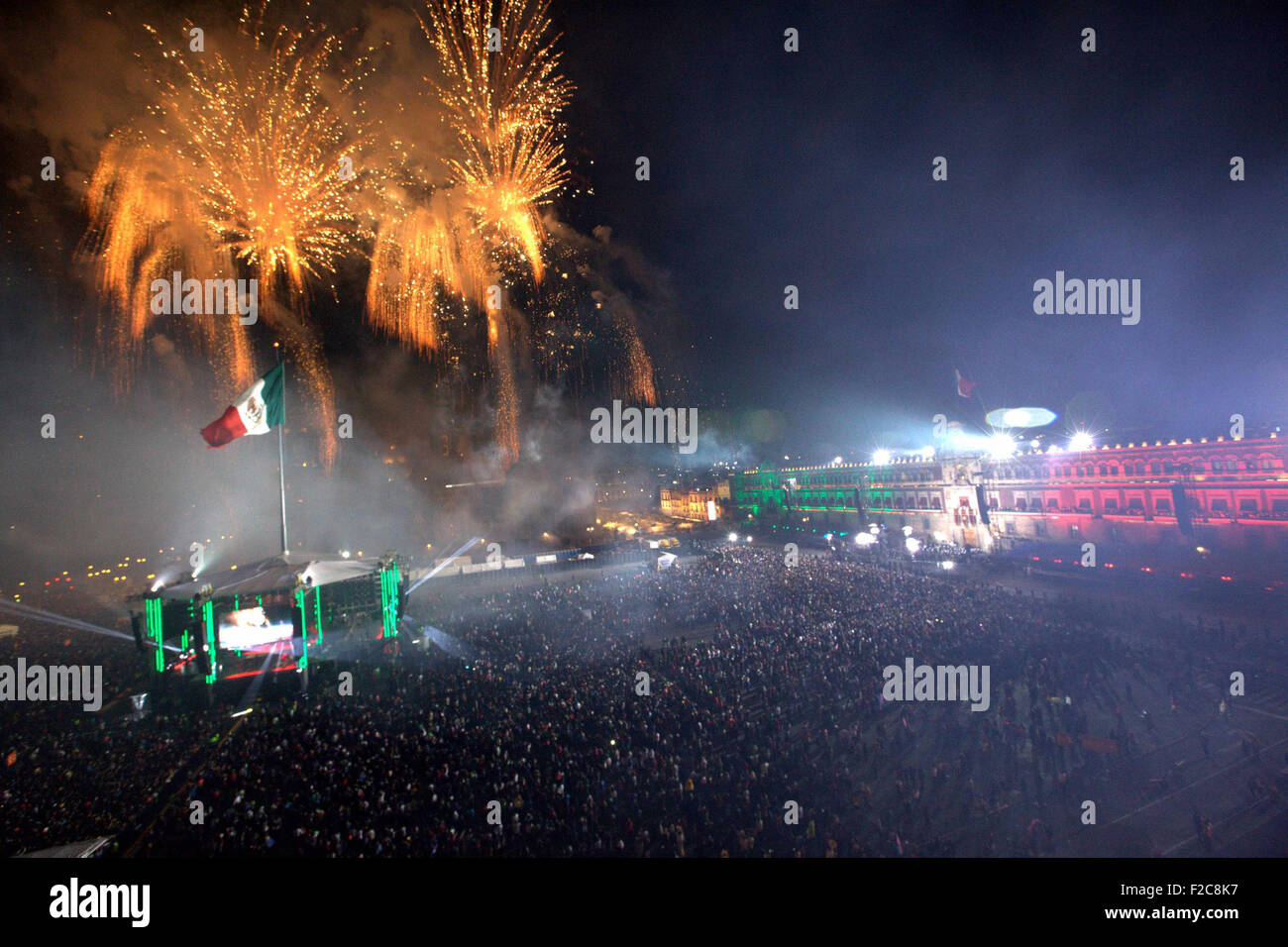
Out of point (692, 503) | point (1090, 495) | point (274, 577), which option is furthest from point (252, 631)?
point (692, 503)

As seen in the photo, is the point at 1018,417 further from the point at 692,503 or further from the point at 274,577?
the point at 274,577

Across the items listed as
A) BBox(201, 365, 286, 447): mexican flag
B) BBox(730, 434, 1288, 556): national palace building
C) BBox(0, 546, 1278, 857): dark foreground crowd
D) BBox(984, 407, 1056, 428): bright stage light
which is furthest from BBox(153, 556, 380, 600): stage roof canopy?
BBox(984, 407, 1056, 428): bright stage light

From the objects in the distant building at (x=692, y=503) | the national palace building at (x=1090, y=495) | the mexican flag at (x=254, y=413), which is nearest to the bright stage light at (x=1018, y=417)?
the national palace building at (x=1090, y=495)

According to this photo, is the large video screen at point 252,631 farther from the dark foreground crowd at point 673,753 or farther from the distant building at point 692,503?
the distant building at point 692,503

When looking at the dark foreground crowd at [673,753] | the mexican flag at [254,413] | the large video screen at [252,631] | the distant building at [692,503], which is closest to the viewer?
the dark foreground crowd at [673,753]

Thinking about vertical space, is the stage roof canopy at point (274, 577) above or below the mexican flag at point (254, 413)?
below
